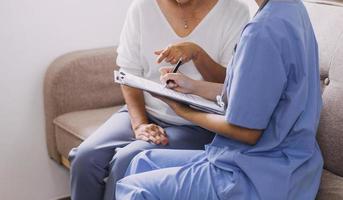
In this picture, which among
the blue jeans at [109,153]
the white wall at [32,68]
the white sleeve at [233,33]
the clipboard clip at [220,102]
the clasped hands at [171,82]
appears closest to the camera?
the clipboard clip at [220,102]

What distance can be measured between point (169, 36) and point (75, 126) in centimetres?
55

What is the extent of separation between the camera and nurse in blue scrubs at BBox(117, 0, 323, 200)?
44.9 inches

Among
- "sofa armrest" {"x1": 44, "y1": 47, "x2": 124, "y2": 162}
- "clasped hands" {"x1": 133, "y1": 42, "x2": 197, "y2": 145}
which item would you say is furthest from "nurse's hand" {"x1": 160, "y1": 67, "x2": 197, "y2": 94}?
"sofa armrest" {"x1": 44, "y1": 47, "x2": 124, "y2": 162}

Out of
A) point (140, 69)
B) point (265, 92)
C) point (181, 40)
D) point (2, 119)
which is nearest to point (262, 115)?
point (265, 92)

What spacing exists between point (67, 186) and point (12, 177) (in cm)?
26

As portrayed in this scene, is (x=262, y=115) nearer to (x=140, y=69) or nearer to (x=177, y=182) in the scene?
(x=177, y=182)

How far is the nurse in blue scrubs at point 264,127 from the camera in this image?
3.75 feet

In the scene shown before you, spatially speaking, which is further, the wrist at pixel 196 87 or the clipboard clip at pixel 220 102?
the wrist at pixel 196 87

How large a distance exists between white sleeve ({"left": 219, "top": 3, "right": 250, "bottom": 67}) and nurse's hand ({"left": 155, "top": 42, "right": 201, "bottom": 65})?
0.48 feet

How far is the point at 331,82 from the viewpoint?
5.22ft

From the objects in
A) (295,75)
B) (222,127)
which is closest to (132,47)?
(222,127)

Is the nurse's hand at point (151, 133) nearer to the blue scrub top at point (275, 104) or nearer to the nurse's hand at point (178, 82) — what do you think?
the nurse's hand at point (178, 82)

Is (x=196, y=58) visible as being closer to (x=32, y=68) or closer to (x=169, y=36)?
(x=169, y=36)

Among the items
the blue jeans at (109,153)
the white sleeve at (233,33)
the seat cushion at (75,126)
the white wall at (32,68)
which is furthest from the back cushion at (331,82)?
the white wall at (32,68)
